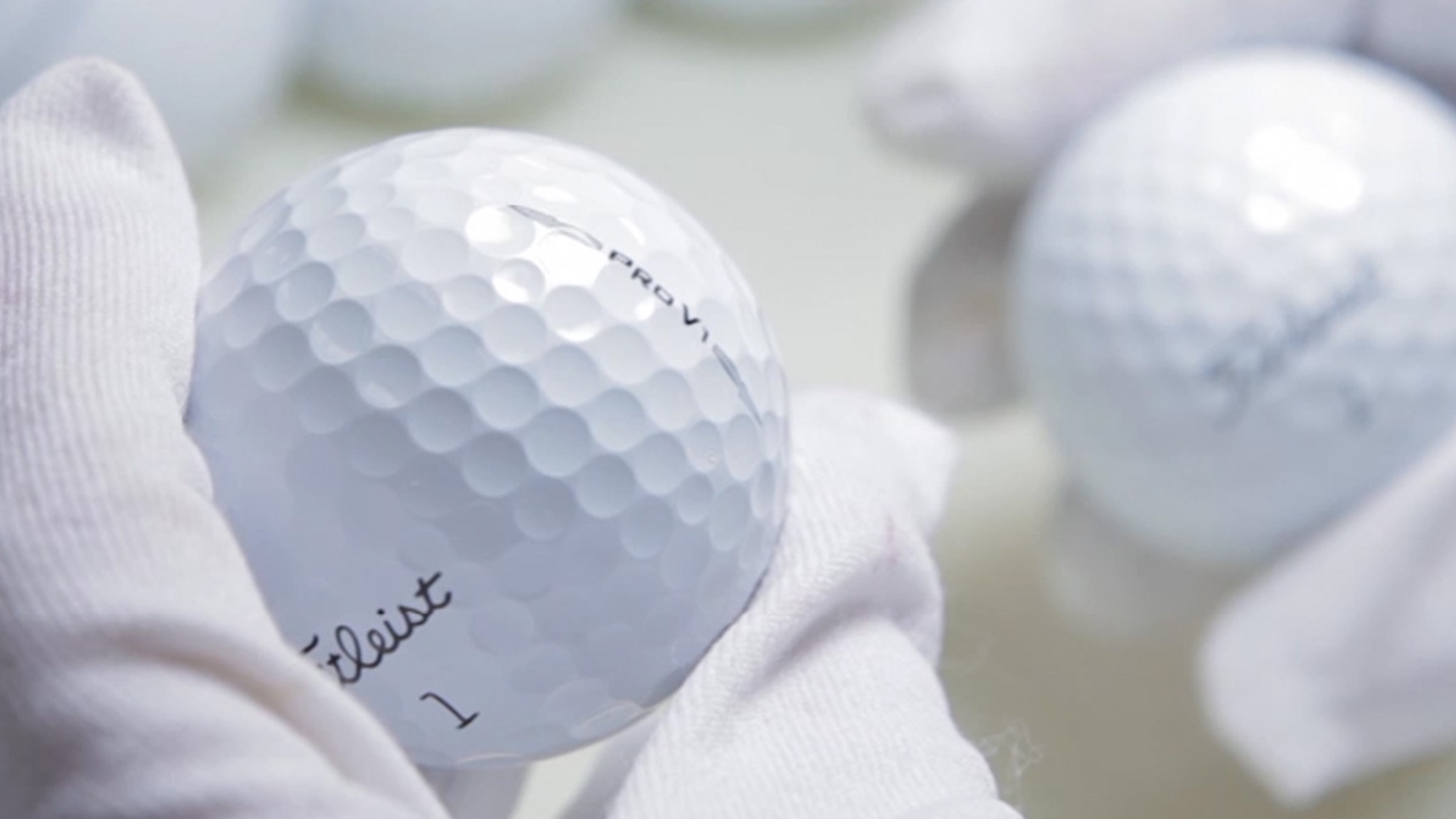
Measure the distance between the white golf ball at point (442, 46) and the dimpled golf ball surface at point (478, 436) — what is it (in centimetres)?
48

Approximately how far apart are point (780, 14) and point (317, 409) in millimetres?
715

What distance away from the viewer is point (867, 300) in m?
0.93

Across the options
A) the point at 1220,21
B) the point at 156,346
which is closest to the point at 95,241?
the point at 156,346

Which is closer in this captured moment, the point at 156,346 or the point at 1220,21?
the point at 156,346

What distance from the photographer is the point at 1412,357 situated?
2.15ft

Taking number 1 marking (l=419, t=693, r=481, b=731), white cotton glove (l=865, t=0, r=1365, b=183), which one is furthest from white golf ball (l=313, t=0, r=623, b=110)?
number 1 marking (l=419, t=693, r=481, b=731)

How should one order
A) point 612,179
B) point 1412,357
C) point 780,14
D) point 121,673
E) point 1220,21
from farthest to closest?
1. point 780,14
2. point 1220,21
3. point 1412,357
4. point 612,179
5. point 121,673

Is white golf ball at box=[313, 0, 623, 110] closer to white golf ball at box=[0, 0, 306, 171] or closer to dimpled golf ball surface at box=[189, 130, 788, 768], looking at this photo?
white golf ball at box=[0, 0, 306, 171]

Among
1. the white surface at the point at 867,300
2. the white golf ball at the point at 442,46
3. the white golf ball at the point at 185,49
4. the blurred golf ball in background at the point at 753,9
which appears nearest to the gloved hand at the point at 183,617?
the white surface at the point at 867,300

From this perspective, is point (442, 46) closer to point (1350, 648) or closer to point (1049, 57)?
point (1049, 57)

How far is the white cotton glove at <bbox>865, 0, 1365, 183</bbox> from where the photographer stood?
757 mm

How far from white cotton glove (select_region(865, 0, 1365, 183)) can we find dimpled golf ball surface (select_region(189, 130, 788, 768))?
0.38 metres

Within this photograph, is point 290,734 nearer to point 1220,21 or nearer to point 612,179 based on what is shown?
point 612,179

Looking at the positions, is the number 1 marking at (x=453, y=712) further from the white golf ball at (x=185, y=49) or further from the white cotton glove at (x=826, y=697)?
the white golf ball at (x=185, y=49)
